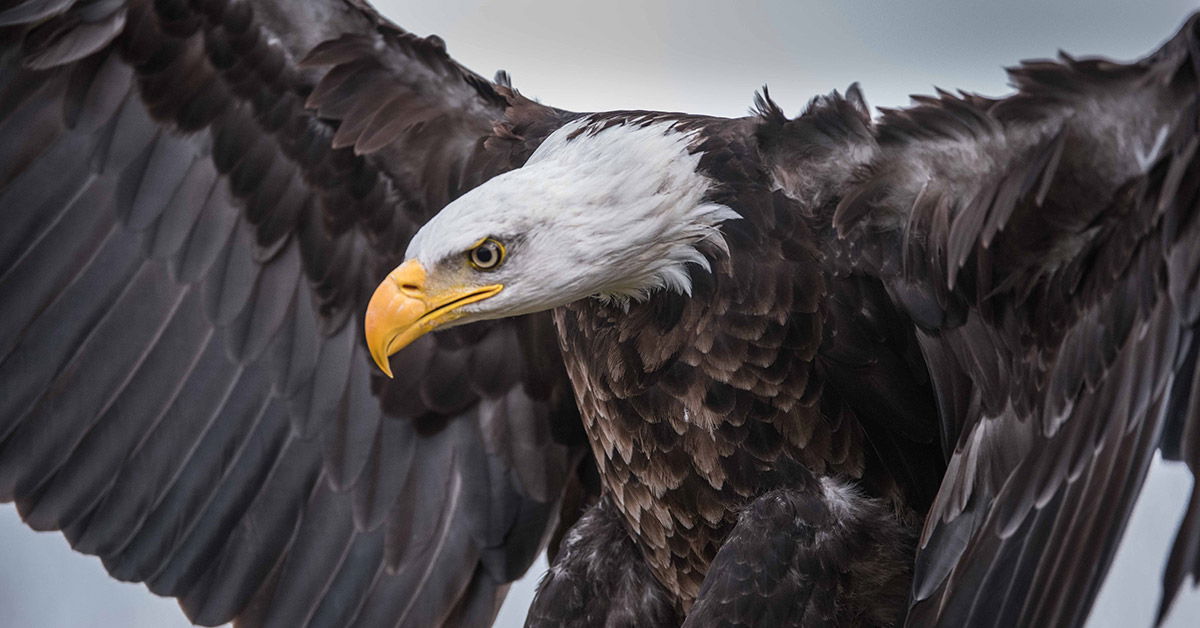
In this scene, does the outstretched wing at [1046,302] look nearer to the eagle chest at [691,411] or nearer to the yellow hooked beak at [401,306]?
the eagle chest at [691,411]

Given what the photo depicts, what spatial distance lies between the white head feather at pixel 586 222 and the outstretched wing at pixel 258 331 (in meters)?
0.35

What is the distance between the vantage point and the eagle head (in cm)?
260

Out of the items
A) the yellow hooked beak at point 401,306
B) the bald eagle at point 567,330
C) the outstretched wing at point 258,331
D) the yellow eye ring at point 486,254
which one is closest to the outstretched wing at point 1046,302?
the bald eagle at point 567,330

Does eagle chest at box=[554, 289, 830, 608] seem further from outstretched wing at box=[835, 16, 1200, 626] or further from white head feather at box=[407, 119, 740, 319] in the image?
outstretched wing at box=[835, 16, 1200, 626]

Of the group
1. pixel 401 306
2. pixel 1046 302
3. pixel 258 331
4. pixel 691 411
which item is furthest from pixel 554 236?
pixel 258 331

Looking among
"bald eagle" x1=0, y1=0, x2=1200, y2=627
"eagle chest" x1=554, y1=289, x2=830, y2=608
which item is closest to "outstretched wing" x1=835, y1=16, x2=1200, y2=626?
"bald eagle" x1=0, y1=0, x2=1200, y2=627

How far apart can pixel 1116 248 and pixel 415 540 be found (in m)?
1.75

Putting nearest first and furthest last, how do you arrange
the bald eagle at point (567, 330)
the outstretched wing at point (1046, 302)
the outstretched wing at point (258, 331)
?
the outstretched wing at point (1046, 302) → the bald eagle at point (567, 330) → the outstretched wing at point (258, 331)

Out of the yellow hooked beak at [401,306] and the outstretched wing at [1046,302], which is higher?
the outstretched wing at [1046,302]

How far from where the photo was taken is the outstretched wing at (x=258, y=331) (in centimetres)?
302

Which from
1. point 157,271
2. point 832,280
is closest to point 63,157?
point 157,271

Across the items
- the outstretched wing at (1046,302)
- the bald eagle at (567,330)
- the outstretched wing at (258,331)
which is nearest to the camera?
the outstretched wing at (1046,302)

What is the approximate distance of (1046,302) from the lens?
2.33 metres

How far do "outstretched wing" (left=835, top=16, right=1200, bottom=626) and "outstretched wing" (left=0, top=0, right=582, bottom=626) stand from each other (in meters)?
0.85
